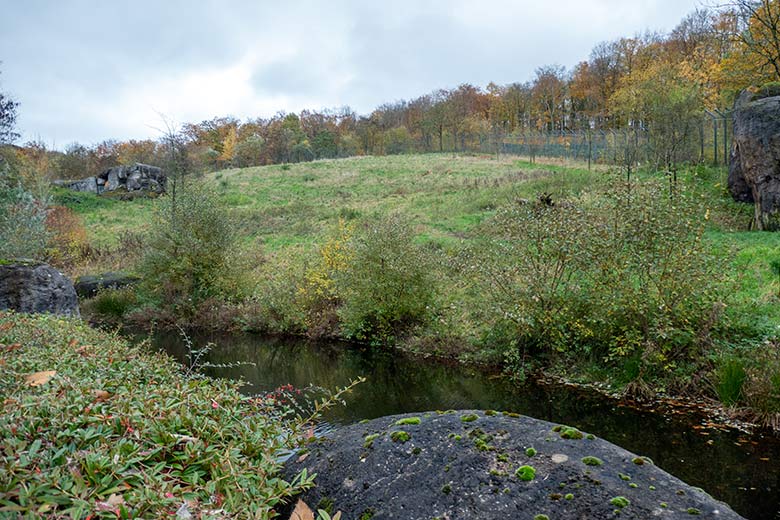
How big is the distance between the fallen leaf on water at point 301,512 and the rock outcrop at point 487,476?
0.16m

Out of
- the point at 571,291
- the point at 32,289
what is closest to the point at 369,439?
the point at 571,291

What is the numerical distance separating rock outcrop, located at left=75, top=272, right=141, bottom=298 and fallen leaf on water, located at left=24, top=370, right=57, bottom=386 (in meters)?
18.2

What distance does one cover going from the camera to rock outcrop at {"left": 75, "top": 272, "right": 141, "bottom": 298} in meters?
20.6

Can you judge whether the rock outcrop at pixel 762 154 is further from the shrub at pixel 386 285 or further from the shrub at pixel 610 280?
the shrub at pixel 386 285

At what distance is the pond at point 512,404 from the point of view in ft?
22.5

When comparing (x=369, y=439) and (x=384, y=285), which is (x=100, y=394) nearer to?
(x=369, y=439)

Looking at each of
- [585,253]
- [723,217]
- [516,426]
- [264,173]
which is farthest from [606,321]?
[264,173]

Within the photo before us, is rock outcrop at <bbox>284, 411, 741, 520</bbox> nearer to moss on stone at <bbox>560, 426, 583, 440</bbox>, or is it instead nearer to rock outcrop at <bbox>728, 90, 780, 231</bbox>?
moss on stone at <bbox>560, 426, 583, 440</bbox>

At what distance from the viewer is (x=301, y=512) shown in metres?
3.17

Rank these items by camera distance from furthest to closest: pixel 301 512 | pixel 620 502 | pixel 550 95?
pixel 550 95 → pixel 301 512 → pixel 620 502

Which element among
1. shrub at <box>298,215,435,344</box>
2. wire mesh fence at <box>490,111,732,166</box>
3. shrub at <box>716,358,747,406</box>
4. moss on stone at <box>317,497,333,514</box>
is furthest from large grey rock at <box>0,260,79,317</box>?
→ wire mesh fence at <box>490,111,732,166</box>

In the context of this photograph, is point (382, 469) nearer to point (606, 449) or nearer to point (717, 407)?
point (606, 449)

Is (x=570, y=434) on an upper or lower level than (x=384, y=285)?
upper

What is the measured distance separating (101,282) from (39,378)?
1905cm
